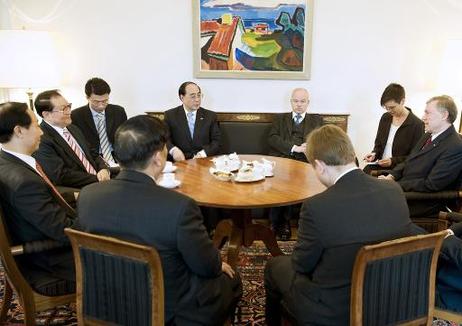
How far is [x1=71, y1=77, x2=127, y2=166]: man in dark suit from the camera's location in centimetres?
367

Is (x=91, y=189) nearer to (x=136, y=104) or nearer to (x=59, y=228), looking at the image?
(x=59, y=228)

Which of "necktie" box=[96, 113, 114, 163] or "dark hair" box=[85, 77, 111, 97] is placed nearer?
"dark hair" box=[85, 77, 111, 97]

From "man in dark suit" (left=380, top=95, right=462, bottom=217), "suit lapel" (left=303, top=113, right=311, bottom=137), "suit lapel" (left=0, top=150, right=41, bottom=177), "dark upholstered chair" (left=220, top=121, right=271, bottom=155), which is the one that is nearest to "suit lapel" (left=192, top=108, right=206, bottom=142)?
"dark upholstered chair" (left=220, top=121, right=271, bottom=155)

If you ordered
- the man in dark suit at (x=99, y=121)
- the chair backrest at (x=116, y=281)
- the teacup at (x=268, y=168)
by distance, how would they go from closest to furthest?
1. the chair backrest at (x=116, y=281)
2. the teacup at (x=268, y=168)
3. the man in dark suit at (x=99, y=121)

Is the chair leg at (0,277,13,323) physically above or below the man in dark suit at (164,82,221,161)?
below

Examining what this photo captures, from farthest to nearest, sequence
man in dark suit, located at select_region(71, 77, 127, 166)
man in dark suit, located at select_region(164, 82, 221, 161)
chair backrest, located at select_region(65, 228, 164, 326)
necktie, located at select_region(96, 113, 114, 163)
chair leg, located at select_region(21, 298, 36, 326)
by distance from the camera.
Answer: man in dark suit, located at select_region(164, 82, 221, 161) < necktie, located at select_region(96, 113, 114, 163) < man in dark suit, located at select_region(71, 77, 127, 166) < chair leg, located at select_region(21, 298, 36, 326) < chair backrest, located at select_region(65, 228, 164, 326)

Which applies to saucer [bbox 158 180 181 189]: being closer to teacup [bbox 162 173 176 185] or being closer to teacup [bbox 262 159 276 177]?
teacup [bbox 162 173 176 185]

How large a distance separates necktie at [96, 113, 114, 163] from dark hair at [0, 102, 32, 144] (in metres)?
1.80

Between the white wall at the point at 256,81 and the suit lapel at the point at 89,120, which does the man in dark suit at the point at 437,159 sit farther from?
the suit lapel at the point at 89,120

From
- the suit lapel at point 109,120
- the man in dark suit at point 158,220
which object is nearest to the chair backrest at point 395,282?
the man in dark suit at point 158,220

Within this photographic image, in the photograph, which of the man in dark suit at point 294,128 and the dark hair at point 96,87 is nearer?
the dark hair at point 96,87

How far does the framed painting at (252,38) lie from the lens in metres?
4.17

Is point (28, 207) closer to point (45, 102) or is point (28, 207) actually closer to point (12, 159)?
point (12, 159)

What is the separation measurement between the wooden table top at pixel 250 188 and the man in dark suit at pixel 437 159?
2.68ft
